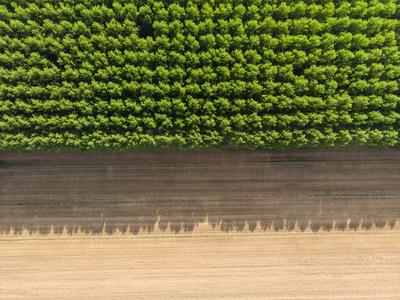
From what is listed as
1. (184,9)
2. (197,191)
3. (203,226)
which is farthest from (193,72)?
(203,226)

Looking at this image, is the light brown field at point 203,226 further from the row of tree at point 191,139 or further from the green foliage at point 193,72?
the green foliage at point 193,72

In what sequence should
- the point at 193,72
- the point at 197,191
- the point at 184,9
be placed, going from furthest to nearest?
the point at 197,191, the point at 184,9, the point at 193,72

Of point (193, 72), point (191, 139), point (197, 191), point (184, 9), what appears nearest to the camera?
point (193, 72)

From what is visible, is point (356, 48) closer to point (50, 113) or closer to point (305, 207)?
point (305, 207)

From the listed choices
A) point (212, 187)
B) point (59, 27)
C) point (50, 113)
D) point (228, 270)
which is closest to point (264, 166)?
point (212, 187)

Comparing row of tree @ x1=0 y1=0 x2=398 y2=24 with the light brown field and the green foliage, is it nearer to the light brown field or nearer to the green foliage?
the green foliage

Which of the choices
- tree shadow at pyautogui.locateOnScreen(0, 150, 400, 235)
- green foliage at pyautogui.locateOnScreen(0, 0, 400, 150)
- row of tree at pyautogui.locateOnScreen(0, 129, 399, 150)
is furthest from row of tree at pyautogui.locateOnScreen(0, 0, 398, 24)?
tree shadow at pyautogui.locateOnScreen(0, 150, 400, 235)

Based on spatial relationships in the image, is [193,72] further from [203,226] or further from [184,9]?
[203,226]
